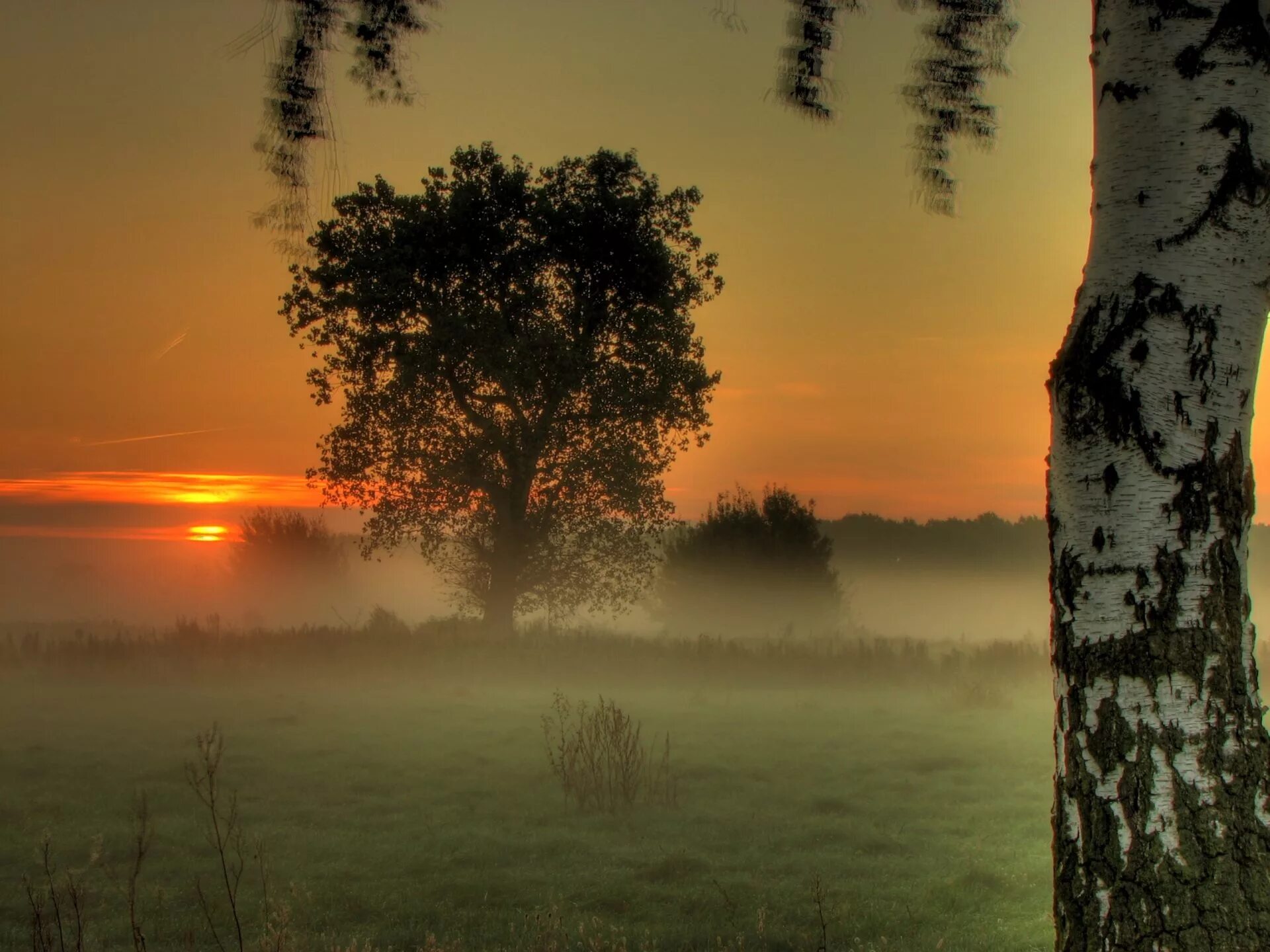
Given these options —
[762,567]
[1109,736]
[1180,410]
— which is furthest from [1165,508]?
[762,567]

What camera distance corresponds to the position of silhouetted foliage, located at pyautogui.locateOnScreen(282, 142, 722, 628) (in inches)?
969

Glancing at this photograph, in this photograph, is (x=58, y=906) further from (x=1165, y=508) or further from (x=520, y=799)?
(x=1165, y=508)

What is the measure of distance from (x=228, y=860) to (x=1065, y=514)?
817 centimetres

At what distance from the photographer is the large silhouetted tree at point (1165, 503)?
14.1 feet

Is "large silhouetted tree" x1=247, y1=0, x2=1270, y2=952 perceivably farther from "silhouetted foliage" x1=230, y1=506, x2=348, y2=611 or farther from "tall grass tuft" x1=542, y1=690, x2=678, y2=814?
"silhouetted foliage" x1=230, y1=506, x2=348, y2=611

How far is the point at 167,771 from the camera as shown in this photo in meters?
13.7

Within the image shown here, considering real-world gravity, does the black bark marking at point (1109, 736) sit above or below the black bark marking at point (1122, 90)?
below

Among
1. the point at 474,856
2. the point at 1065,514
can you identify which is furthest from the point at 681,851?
the point at 1065,514

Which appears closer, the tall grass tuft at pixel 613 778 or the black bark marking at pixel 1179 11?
the black bark marking at pixel 1179 11

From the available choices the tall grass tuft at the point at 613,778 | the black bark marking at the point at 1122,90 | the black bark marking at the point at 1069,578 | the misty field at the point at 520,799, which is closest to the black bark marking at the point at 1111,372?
the black bark marking at the point at 1069,578

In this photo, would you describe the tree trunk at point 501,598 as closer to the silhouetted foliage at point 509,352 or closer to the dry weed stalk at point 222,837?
the silhouetted foliage at point 509,352

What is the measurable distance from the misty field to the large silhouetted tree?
7.26 ft

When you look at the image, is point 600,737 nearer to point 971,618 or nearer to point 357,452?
point 357,452

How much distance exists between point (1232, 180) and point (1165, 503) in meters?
1.48
